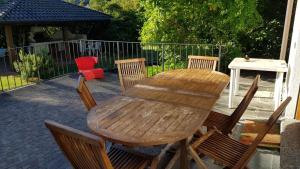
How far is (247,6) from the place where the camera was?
7.66 metres

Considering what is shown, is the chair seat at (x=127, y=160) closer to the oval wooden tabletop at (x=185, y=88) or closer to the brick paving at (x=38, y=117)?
the oval wooden tabletop at (x=185, y=88)

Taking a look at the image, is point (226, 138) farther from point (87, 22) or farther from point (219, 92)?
point (87, 22)

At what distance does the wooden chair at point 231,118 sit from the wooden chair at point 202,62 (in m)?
1.51

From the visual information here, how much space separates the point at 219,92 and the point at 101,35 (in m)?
14.3

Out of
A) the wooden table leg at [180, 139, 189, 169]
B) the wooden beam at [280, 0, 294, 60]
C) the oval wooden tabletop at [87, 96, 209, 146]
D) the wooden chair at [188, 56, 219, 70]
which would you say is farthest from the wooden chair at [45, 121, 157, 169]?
the wooden beam at [280, 0, 294, 60]

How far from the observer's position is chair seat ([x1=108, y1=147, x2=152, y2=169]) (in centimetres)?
258

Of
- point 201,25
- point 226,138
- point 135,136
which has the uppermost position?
point 201,25

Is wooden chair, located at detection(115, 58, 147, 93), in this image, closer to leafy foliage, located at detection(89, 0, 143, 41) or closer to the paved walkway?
the paved walkway

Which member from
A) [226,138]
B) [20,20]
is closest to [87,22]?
[20,20]

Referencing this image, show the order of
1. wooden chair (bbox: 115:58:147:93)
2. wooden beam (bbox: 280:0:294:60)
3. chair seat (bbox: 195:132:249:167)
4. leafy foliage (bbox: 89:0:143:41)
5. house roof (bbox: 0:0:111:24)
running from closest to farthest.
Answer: chair seat (bbox: 195:132:249:167) → wooden chair (bbox: 115:58:147:93) → wooden beam (bbox: 280:0:294:60) → house roof (bbox: 0:0:111:24) → leafy foliage (bbox: 89:0:143:41)

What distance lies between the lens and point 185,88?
3553 mm

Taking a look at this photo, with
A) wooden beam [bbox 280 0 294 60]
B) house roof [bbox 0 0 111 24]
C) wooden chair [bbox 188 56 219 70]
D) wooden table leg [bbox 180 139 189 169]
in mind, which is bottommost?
wooden table leg [bbox 180 139 189 169]

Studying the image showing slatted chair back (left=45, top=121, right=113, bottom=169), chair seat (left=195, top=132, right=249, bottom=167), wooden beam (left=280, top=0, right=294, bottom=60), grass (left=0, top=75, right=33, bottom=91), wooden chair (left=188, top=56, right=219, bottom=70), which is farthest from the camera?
grass (left=0, top=75, right=33, bottom=91)

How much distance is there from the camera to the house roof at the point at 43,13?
1317 cm
